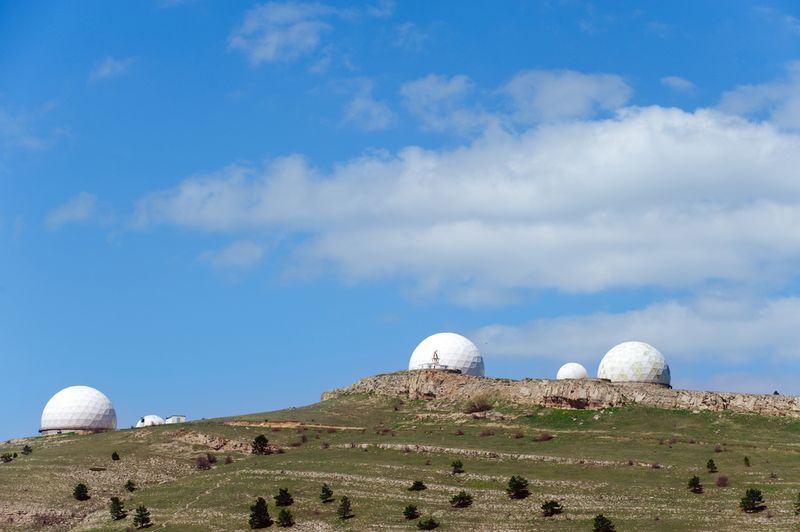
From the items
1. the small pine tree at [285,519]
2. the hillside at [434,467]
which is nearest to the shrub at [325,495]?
the hillside at [434,467]

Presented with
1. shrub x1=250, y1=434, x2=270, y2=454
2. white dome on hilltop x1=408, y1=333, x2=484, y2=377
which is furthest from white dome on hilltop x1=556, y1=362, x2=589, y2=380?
shrub x1=250, y1=434, x2=270, y2=454

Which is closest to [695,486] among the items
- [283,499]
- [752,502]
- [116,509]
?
[752,502]

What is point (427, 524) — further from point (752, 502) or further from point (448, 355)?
point (448, 355)

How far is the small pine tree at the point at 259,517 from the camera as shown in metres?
68.1

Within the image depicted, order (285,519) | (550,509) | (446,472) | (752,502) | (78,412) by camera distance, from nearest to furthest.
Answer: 1. (752,502)
2. (550,509)
3. (285,519)
4. (446,472)
5. (78,412)

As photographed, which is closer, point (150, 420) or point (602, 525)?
point (602, 525)

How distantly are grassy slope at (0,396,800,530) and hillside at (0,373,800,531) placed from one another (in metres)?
0.16

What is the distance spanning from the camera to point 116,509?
73438 millimetres

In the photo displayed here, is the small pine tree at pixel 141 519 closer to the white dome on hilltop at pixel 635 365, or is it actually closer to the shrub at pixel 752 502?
the shrub at pixel 752 502

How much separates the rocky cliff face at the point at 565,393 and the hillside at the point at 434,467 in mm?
882

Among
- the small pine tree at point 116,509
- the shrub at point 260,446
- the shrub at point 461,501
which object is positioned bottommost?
the small pine tree at point 116,509

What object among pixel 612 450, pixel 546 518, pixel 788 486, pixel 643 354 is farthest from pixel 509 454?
pixel 643 354

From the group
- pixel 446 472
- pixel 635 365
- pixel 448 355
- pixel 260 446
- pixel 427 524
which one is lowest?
pixel 427 524

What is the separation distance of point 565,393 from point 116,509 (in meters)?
43.1
